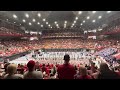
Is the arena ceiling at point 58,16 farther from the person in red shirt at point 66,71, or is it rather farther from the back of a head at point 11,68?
the back of a head at point 11,68

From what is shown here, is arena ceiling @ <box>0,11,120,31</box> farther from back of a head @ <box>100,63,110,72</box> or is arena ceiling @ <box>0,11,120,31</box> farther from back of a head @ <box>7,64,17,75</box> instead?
back of a head @ <box>7,64,17,75</box>

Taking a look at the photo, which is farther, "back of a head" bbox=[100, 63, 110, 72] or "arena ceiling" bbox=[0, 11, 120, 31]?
"arena ceiling" bbox=[0, 11, 120, 31]

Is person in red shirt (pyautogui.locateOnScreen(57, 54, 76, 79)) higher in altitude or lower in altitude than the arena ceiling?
lower

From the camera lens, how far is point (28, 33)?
45094 millimetres

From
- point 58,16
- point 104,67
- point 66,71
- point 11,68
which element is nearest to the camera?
point 11,68

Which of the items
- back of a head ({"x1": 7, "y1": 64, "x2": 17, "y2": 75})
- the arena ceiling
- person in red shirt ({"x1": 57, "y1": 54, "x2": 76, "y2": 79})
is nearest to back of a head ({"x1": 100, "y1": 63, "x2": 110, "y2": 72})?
person in red shirt ({"x1": 57, "y1": 54, "x2": 76, "y2": 79})

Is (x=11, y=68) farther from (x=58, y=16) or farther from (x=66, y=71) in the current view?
(x=58, y=16)

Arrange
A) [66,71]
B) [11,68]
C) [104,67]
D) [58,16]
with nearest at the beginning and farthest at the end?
[11,68]
[104,67]
[66,71]
[58,16]

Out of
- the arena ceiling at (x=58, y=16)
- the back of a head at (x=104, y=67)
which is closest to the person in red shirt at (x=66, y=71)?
the back of a head at (x=104, y=67)

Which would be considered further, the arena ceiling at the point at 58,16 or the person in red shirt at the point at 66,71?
the arena ceiling at the point at 58,16

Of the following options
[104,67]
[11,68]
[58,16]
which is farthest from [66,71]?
[58,16]

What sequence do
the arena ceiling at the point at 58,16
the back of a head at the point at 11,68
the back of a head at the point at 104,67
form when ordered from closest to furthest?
the back of a head at the point at 11,68
the back of a head at the point at 104,67
the arena ceiling at the point at 58,16
